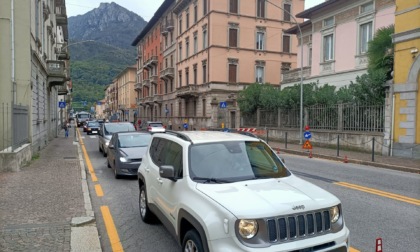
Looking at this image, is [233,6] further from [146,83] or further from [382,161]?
[146,83]

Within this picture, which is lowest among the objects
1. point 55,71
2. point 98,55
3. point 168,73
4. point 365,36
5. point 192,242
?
point 192,242

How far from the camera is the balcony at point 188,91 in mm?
43906

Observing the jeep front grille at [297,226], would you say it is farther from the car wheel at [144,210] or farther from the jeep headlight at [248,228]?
the car wheel at [144,210]

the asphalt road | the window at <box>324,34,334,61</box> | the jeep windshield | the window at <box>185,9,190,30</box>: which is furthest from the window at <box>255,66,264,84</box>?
the jeep windshield

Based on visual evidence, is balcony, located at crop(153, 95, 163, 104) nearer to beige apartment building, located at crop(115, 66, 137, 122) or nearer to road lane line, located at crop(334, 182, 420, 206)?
beige apartment building, located at crop(115, 66, 137, 122)

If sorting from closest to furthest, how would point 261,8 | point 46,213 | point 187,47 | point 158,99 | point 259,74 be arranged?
point 46,213, point 261,8, point 259,74, point 187,47, point 158,99

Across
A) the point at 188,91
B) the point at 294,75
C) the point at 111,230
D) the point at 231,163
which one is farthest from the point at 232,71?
the point at 231,163

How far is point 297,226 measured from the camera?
3439 mm

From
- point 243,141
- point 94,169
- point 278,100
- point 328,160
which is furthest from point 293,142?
point 243,141

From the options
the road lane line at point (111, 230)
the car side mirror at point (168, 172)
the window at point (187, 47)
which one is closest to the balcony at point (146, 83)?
the window at point (187, 47)

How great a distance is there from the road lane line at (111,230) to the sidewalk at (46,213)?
0.79 feet

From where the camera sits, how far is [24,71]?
46.9ft

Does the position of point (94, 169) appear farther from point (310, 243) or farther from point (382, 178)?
point (310, 243)

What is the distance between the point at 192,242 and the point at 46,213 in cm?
376
